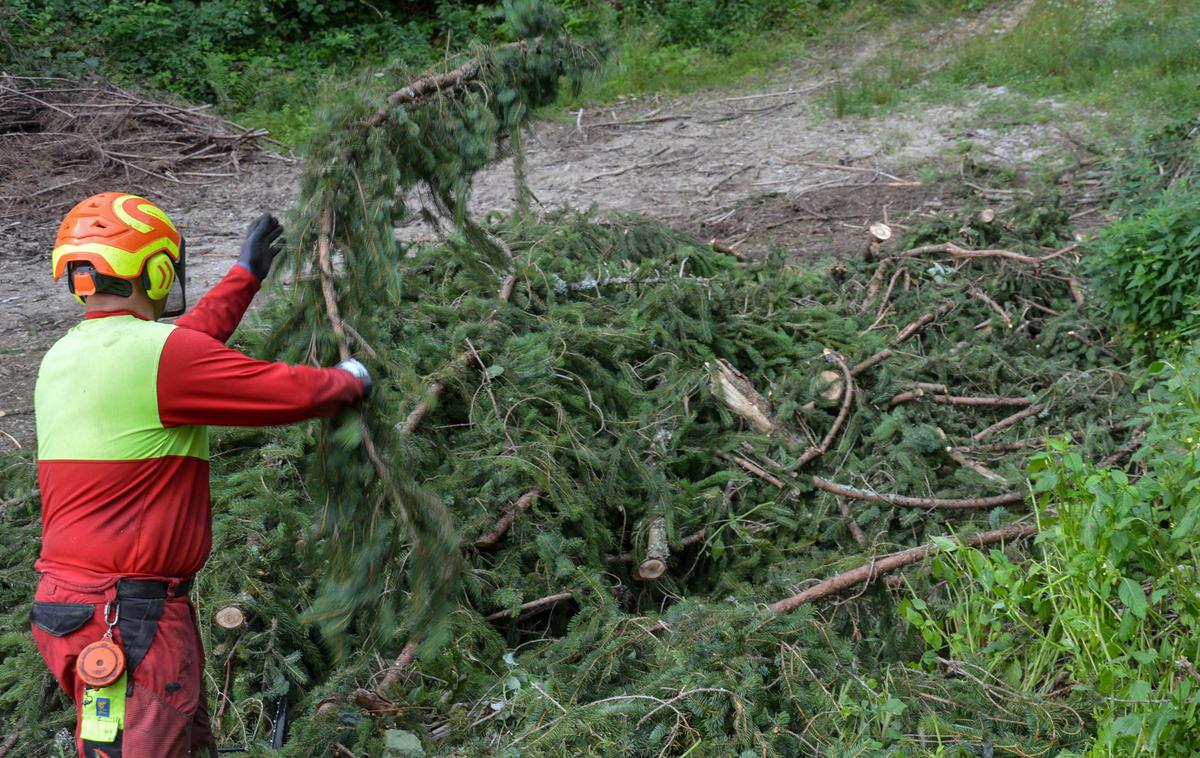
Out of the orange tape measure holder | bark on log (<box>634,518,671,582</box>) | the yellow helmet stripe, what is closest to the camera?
the orange tape measure holder

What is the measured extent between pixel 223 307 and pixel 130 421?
0.58m

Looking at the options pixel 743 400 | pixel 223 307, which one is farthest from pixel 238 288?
pixel 743 400

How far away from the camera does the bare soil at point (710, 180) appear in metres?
8.61

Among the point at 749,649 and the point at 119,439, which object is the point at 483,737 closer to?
the point at 749,649

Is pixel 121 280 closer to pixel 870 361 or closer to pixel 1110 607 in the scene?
pixel 1110 607

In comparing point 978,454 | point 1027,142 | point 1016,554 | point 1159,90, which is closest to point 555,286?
point 978,454

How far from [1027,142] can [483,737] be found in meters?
8.55

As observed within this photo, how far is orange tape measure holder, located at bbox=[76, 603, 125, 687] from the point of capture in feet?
8.98

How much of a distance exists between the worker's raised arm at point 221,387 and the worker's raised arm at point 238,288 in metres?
0.35

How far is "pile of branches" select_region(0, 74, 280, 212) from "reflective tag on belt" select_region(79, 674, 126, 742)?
8516 millimetres

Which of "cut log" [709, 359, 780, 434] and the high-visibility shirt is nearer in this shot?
the high-visibility shirt

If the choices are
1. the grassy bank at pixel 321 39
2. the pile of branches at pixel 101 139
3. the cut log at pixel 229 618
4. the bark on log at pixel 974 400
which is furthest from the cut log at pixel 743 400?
the grassy bank at pixel 321 39

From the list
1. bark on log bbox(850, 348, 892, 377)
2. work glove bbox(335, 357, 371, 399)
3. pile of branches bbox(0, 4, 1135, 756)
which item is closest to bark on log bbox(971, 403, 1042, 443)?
pile of branches bbox(0, 4, 1135, 756)

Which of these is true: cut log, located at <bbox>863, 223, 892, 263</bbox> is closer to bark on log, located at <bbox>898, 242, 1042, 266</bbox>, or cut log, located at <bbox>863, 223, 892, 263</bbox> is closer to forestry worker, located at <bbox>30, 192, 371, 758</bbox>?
bark on log, located at <bbox>898, 242, 1042, 266</bbox>
